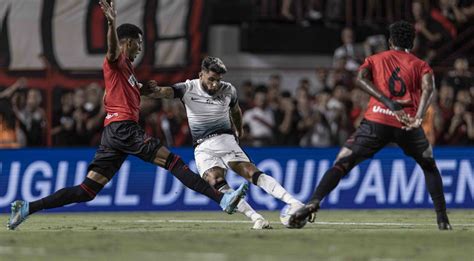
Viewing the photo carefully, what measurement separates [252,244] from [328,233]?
1.71 meters

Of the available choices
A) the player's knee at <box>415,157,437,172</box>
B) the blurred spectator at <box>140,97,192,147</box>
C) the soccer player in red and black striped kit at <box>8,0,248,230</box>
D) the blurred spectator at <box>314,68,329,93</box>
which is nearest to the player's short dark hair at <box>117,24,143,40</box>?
the soccer player in red and black striped kit at <box>8,0,248,230</box>

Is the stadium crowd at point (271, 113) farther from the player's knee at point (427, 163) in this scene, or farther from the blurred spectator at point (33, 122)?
the player's knee at point (427, 163)

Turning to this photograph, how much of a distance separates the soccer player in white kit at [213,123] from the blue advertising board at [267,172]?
5471mm

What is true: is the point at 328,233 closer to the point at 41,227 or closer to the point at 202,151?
the point at 202,151

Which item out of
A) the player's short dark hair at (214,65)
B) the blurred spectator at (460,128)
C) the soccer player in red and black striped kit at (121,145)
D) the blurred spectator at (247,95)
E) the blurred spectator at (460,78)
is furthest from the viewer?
the blurred spectator at (460,78)

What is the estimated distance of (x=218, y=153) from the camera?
14.1 m

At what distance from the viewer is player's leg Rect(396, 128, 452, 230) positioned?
13.1 meters

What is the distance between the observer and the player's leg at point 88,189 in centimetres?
1352

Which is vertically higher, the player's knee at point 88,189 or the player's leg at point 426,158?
the player's leg at point 426,158

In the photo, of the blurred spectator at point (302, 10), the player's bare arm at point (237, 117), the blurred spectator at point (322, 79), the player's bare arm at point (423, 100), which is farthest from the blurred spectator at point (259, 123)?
the player's bare arm at point (423, 100)

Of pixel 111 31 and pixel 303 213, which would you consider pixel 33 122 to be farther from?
pixel 303 213

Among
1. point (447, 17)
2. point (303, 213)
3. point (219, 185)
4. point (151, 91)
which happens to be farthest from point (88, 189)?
point (447, 17)

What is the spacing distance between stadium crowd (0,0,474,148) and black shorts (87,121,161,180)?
6.75 metres

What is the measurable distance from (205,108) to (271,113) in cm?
706
